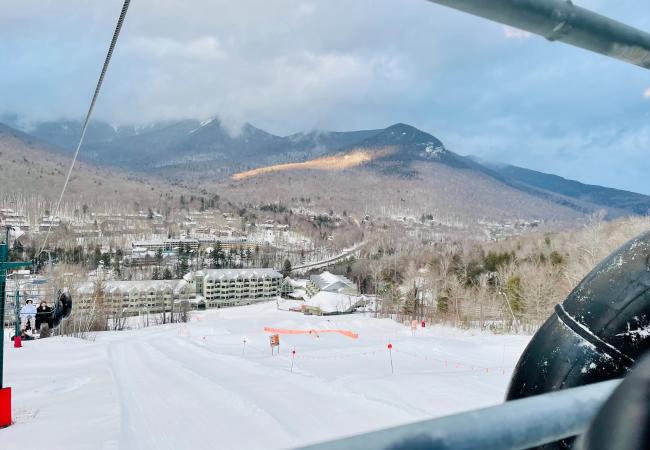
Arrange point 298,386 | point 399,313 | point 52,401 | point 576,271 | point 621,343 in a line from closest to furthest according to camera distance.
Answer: point 621,343 < point 52,401 < point 298,386 < point 576,271 < point 399,313

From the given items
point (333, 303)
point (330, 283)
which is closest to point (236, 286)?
point (330, 283)

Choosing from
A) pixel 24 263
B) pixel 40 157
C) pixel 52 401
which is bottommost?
pixel 52 401

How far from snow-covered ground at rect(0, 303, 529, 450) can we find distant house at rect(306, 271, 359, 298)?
1890 inches

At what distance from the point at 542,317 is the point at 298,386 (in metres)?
26.3

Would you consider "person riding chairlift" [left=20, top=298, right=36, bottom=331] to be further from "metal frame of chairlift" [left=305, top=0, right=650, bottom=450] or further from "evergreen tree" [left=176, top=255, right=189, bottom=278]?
"evergreen tree" [left=176, top=255, right=189, bottom=278]

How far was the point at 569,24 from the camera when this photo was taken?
839 millimetres

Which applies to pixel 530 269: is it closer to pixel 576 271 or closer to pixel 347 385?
pixel 576 271

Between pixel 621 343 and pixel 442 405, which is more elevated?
pixel 621 343

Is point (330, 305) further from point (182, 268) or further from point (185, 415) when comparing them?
point (182, 268)

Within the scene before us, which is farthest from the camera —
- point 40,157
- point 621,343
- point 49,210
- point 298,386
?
point 40,157

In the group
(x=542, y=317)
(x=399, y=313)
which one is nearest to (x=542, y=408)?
(x=542, y=317)

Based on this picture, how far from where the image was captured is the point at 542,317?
102ft

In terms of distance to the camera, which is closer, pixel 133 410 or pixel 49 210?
pixel 133 410

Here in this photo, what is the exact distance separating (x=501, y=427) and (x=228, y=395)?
9368 mm
